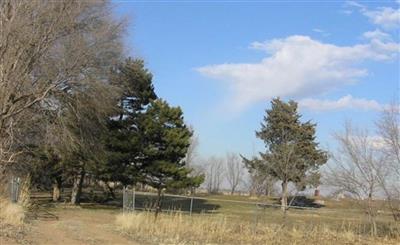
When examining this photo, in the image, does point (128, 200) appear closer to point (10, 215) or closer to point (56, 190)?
point (10, 215)

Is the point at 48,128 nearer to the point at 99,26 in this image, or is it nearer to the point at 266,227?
the point at 99,26

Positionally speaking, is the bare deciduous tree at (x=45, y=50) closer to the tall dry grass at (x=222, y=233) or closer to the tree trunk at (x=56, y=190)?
the tall dry grass at (x=222, y=233)

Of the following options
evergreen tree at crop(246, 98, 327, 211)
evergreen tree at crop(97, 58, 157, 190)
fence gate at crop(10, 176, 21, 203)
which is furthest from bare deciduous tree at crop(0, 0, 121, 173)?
evergreen tree at crop(246, 98, 327, 211)

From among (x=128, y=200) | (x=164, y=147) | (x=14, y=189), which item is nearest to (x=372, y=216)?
(x=128, y=200)

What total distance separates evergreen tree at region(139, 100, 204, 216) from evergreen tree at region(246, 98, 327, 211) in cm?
1586

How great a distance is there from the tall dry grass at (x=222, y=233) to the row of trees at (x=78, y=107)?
7.11 metres

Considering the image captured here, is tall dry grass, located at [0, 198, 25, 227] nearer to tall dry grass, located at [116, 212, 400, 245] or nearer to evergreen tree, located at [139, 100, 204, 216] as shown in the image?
tall dry grass, located at [116, 212, 400, 245]

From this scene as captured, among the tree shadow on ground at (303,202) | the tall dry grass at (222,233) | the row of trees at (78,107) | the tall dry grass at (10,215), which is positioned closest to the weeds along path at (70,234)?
the tall dry grass at (10,215)

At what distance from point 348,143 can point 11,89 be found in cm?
1707

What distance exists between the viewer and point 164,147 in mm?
37469

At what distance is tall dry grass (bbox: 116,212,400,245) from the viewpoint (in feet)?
61.3

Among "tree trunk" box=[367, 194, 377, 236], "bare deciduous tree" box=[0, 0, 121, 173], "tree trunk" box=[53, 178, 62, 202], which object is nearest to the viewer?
"tree trunk" box=[367, 194, 377, 236]

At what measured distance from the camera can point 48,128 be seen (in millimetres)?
31469

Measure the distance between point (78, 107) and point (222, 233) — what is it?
1540cm
